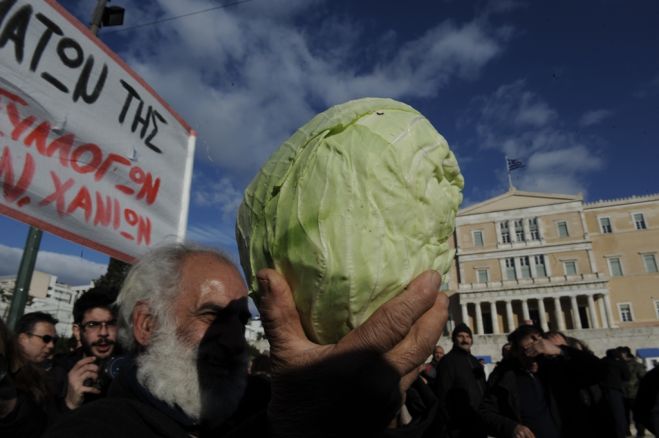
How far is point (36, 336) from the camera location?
3547mm

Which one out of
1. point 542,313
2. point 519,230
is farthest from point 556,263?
point 542,313

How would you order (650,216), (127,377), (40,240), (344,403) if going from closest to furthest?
(344,403) → (127,377) → (40,240) → (650,216)

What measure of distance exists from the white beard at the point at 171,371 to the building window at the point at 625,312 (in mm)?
51041

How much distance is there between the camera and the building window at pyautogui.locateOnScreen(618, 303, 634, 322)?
4106 cm

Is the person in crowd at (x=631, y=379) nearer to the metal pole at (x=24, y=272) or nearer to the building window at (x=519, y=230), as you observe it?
the metal pole at (x=24, y=272)

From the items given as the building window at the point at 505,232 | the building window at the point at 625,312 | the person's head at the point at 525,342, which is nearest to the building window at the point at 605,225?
the building window at the point at 625,312

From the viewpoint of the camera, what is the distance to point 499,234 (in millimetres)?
47156

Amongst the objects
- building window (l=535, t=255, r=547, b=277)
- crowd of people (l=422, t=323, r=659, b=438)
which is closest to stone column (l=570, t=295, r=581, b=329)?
building window (l=535, t=255, r=547, b=277)

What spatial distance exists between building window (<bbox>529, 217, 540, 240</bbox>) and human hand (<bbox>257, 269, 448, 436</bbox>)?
50548mm

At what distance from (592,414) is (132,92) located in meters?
5.21

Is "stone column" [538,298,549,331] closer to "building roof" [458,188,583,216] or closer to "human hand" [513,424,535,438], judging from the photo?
"building roof" [458,188,583,216]

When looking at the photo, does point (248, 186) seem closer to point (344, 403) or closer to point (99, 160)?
point (344, 403)

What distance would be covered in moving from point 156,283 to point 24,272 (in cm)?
154

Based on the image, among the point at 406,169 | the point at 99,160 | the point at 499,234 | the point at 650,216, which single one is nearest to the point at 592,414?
the point at 406,169
